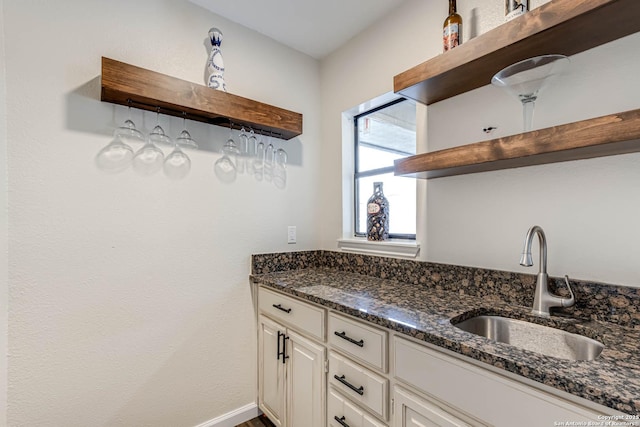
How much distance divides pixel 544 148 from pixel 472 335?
652 mm

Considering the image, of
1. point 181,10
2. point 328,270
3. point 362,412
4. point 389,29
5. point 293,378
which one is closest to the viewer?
point 362,412

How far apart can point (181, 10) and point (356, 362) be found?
2.05 meters

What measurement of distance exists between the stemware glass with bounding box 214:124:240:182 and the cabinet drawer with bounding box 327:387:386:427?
4.25 ft

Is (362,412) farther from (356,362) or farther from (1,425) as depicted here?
(1,425)

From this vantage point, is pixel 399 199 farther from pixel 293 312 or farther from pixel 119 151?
pixel 119 151

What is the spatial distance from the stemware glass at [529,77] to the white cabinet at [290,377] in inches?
52.4

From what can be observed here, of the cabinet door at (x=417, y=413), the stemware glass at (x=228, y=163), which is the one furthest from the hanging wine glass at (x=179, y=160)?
the cabinet door at (x=417, y=413)

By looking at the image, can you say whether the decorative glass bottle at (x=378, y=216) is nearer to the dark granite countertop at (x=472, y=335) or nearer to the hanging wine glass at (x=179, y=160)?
the dark granite countertop at (x=472, y=335)

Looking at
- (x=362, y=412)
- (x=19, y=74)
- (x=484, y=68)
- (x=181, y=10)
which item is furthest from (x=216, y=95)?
(x=362, y=412)

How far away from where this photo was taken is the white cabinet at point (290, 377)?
139 cm

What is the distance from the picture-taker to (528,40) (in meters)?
1.05

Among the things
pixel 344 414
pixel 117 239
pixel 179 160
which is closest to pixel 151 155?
pixel 179 160

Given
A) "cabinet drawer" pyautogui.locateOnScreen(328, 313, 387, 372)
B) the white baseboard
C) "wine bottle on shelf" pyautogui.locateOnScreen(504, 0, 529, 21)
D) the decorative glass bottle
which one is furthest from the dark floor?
"wine bottle on shelf" pyautogui.locateOnScreen(504, 0, 529, 21)

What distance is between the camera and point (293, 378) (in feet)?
5.10
